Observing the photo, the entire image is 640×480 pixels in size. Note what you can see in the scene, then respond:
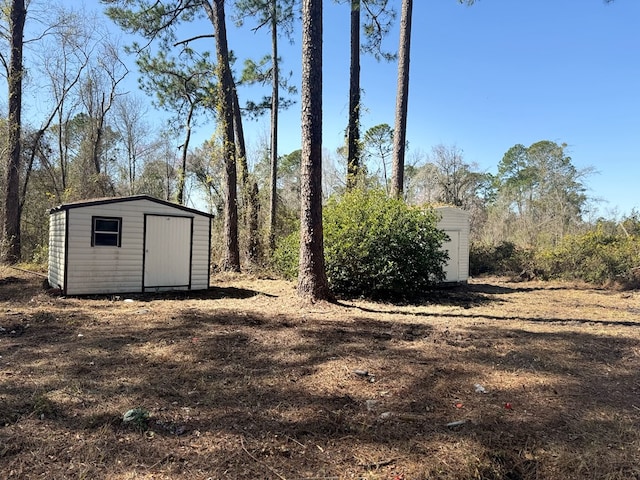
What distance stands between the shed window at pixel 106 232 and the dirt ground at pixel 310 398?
2639mm

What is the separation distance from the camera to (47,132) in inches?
739

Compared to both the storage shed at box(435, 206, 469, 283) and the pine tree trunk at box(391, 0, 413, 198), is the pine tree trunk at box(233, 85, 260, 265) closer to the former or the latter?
the pine tree trunk at box(391, 0, 413, 198)

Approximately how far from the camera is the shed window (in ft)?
28.8

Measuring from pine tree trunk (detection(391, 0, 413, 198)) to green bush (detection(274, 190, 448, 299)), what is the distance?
2216 millimetres

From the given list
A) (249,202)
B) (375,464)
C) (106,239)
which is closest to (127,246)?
(106,239)

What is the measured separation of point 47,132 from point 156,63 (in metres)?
6.24

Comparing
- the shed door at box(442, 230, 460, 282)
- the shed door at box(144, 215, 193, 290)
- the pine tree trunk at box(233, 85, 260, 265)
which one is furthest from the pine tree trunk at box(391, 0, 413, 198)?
the shed door at box(144, 215, 193, 290)

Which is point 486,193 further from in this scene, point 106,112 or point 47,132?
point 47,132

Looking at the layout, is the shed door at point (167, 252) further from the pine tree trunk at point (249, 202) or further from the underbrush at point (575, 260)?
the underbrush at point (575, 260)

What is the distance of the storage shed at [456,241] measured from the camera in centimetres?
1291

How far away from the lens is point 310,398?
127 inches

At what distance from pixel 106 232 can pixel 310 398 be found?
7.48 metres

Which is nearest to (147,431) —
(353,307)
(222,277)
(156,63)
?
(353,307)

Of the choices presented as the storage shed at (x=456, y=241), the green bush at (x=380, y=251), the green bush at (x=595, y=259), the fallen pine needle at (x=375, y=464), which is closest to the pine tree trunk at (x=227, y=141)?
the green bush at (x=380, y=251)
